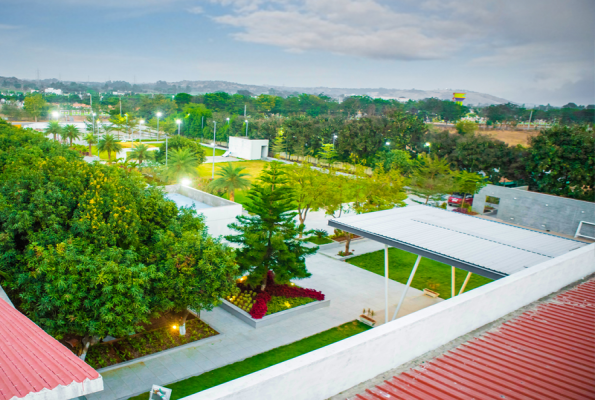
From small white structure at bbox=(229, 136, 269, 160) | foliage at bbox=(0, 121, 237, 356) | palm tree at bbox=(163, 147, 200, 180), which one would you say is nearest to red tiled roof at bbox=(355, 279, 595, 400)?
foliage at bbox=(0, 121, 237, 356)

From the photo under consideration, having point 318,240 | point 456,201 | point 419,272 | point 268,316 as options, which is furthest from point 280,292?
point 456,201

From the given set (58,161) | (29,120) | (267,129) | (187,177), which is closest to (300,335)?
(58,161)

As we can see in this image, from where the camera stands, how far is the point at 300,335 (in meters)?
12.8

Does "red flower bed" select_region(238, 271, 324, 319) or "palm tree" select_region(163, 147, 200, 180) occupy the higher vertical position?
"palm tree" select_region(163, 147, 200, 180)

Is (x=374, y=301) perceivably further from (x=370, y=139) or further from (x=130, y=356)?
(x=370, y=139)

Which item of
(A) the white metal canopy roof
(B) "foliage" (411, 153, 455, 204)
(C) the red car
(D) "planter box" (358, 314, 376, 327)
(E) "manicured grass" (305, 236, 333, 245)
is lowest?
(E) "manicured grass" (305, 236, 333, 245)

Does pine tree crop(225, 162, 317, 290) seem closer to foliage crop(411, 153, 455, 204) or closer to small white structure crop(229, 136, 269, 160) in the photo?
foliage crop(411, 153, 455, 204)

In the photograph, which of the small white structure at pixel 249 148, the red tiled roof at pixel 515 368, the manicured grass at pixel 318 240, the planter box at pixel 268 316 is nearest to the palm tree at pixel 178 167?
the manicured grass at pixel 318 240

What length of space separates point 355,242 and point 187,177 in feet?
42.5

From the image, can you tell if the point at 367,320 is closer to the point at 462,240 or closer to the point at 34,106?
the point at 462,240

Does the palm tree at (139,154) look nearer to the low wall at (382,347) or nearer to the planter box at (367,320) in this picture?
the planter box at (367,320)

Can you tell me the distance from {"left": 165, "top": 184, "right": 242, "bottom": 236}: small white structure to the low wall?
12508mm

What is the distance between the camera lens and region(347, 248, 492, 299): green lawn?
57.1 ft

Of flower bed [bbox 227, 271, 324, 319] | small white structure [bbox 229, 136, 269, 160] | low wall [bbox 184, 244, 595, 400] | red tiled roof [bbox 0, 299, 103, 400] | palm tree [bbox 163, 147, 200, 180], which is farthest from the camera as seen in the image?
small white structure [bbox 229, 136, 269, 160]
